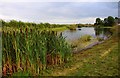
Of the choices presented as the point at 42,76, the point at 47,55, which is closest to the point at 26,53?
the point at 42,76

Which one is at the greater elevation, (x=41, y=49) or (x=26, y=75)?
(x=41, y=49)

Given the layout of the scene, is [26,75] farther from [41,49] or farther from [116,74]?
[116,74]

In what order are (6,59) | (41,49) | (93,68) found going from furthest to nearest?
(93,68)
(41,49)
(6,59)

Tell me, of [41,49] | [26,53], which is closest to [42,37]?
[41,49]

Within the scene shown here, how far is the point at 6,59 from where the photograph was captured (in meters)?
9.16

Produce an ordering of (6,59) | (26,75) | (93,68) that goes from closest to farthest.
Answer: (26,75) → (6,59) → (93,68)

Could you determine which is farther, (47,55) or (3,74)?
(47,55)

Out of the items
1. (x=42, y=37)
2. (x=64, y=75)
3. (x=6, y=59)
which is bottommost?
(x=64, y=75)

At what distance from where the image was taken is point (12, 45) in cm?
920

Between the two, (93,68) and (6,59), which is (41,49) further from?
(93,68)

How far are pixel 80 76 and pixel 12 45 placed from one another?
2.65 m

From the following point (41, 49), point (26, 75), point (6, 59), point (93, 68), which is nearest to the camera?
point (26, 75)

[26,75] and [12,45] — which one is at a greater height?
[12,45]

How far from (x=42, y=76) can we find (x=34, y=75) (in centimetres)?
32
